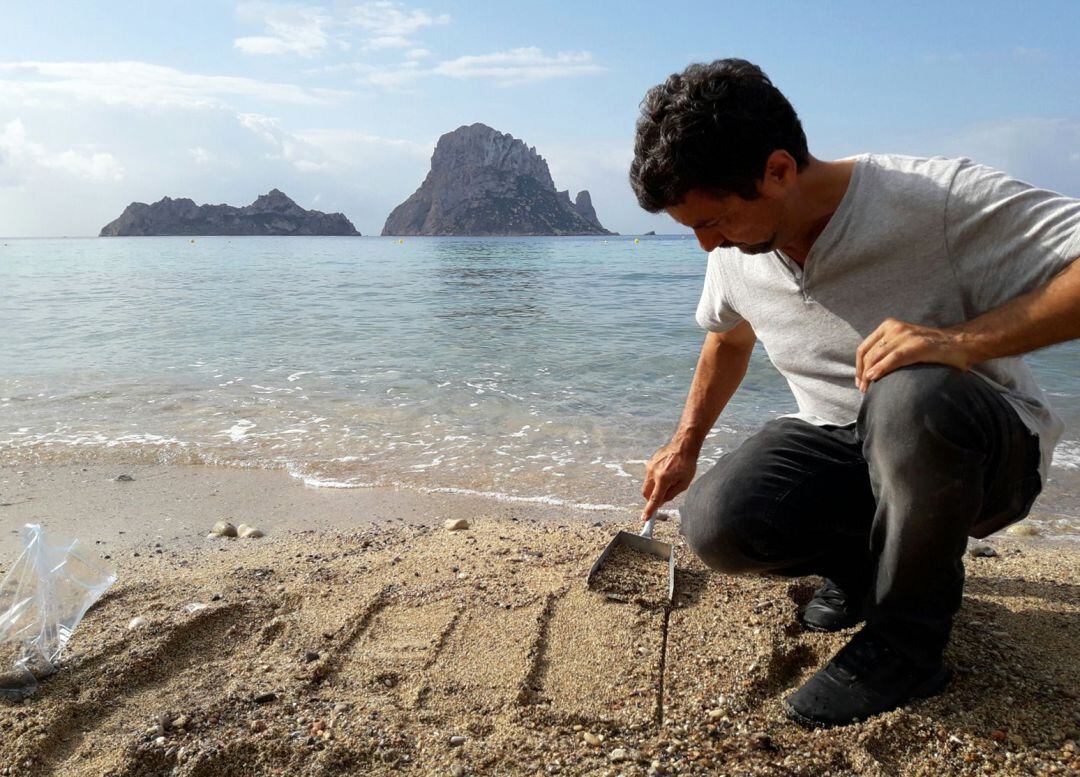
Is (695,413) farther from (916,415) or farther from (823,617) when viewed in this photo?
(916,415)

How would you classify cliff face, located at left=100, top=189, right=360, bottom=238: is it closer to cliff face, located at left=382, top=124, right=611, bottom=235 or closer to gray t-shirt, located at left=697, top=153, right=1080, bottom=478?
cliff face, located at left=382, top=124, right=611, bottom=235

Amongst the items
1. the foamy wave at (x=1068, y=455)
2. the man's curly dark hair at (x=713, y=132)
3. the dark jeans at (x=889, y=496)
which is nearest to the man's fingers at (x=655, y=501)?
the dark jeans at (x=889, y=496)

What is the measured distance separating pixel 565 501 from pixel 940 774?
260cm

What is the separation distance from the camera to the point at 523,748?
183 centimetres

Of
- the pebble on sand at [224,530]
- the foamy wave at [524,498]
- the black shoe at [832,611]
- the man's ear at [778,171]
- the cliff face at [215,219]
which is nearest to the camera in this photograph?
the man's ear at [778,171]

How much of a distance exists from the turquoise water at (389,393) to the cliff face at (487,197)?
394 ft

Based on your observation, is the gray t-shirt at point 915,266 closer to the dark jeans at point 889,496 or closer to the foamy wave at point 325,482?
the dark jeans at point 889,496

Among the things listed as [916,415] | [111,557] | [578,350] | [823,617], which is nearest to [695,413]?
[823,617]

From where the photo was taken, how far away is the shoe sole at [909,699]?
1.85 meters

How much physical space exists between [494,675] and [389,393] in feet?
16.2

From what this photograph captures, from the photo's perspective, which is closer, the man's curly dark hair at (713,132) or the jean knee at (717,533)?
the man's curly dark hair at (713,132)

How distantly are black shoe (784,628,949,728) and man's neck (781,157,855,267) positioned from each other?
1.06m

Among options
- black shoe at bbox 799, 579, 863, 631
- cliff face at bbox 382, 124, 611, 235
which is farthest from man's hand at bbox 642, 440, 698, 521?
cliff face at bbox 382, 124, 611, 235

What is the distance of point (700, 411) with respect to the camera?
2.61 meters
